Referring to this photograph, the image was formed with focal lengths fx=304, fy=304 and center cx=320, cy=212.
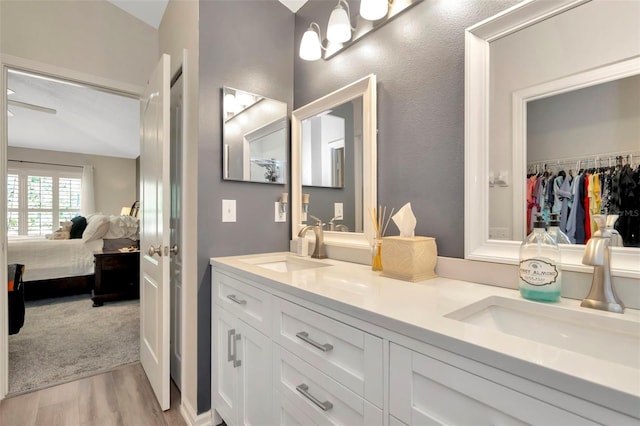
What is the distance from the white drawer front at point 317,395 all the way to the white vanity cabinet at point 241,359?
0.34 ft

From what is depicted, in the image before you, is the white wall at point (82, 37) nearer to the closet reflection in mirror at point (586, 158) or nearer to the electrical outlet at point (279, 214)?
the electrical outlet at point (279, 214)

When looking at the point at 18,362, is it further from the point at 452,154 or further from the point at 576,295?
the point at 576,295

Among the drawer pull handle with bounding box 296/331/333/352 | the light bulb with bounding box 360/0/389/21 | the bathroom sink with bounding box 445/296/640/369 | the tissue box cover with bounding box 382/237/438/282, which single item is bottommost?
the drawer pull handle with bounding box 296/331/333/352

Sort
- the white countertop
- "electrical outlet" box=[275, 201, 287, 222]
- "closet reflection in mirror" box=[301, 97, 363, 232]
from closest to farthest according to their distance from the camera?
the white countertop, "closet reflection in mirror" box=[301, 97, 363, 232], "electrical outlet" box=[275, 201, 287, 222]

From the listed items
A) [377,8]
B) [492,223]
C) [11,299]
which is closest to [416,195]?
[492,223]

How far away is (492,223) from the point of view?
111 cm

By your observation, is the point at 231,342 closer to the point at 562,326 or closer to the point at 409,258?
the point at 409,258

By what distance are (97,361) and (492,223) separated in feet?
9.41

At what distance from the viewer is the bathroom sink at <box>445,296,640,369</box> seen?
2.34ft

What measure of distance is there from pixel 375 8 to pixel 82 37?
216 cm

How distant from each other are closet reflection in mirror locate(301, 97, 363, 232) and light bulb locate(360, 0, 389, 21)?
1.24ft

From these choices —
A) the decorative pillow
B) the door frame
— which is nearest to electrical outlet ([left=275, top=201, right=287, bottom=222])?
the door frame

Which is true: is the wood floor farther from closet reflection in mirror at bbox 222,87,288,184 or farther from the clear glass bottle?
the clear glass bottle

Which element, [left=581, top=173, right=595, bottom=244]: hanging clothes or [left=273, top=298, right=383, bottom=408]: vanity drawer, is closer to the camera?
[left=273, top=298, right=383, bottom=408]: vanity drawer
